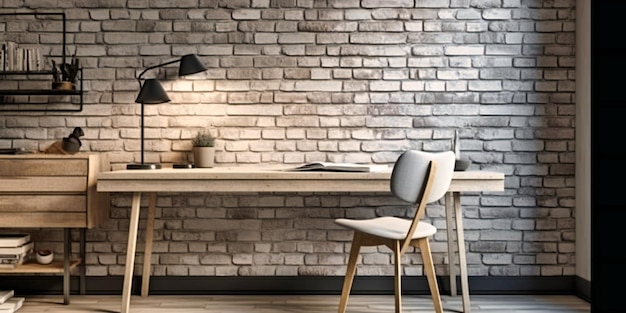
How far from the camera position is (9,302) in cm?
312

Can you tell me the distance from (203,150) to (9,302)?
4.04 ft

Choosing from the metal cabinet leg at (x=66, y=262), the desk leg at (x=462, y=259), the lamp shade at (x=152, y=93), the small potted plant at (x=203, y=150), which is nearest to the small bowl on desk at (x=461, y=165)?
the desk leg at (x=462, y=259)

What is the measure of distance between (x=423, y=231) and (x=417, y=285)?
880 millimetres

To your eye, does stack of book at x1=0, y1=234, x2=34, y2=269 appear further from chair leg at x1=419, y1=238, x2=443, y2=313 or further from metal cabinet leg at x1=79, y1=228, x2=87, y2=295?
chair leg at x1=419, y1=238, x2=443, y2=313

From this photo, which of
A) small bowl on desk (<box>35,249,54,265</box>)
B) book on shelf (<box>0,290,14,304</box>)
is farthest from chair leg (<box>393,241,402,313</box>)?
book on shelf (<box>0,290,14,304</box>)

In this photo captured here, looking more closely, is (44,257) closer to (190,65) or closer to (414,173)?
(190,65)

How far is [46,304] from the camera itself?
3209 millimetres

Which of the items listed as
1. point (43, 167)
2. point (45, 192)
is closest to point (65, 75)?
point (43, 167)

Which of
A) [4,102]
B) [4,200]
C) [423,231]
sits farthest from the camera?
[4,102]

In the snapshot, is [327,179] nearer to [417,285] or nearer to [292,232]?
[292,232]

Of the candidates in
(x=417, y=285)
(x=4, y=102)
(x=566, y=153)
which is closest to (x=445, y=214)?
(x=417, y=285)

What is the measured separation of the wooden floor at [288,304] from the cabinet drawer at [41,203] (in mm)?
502

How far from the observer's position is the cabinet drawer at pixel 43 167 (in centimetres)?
308

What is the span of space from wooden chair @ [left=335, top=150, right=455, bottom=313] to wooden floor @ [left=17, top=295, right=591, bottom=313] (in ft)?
1.46
